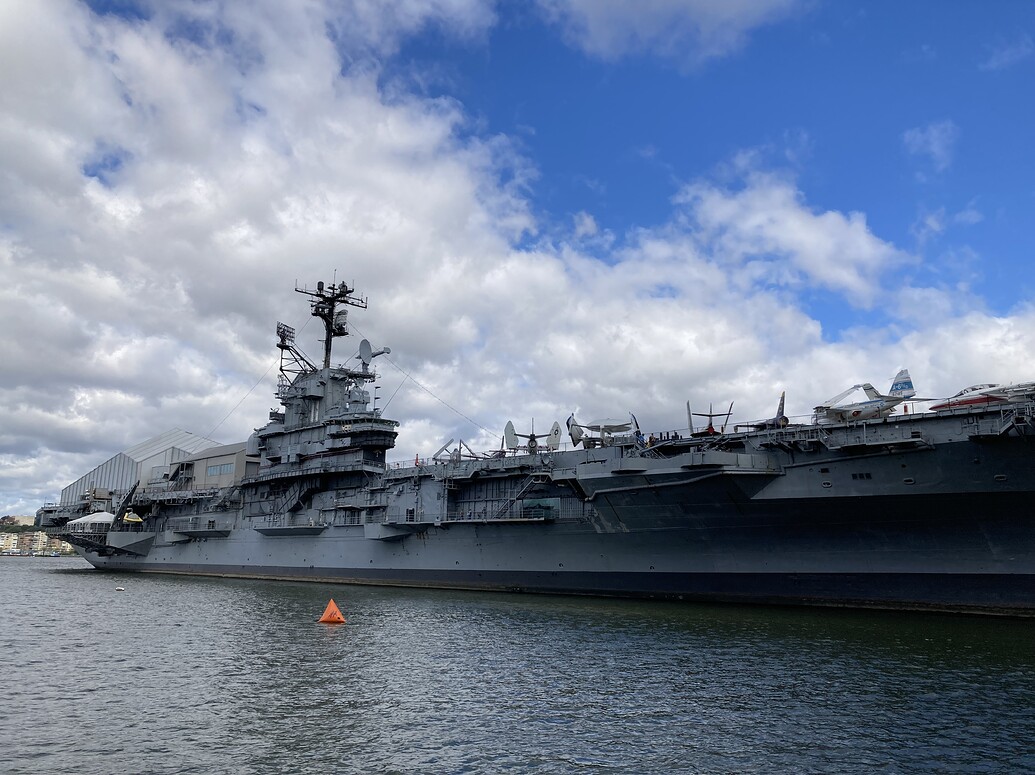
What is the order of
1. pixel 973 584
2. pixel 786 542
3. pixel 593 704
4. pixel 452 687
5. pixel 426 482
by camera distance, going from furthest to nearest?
1. pixel 426 482
2. pixel 786 542
3. pixel 973 584
4. pixel 452 687
5. pixel 593 704

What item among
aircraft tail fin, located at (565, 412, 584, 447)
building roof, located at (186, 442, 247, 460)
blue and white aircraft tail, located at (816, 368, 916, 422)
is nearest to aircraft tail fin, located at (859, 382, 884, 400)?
blue and white aircraft tail, located at (816, 368, 916, 422)

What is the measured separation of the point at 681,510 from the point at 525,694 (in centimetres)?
1138

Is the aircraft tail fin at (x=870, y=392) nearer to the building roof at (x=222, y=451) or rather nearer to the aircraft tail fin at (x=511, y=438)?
the aircraft tail fin at (x=511, y=438)

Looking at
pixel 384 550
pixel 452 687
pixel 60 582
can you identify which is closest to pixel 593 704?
pixel 452 687

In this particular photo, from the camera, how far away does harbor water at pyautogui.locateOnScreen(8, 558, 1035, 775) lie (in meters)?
8.66

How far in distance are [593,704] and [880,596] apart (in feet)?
39.8

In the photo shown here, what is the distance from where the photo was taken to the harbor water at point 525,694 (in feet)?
28.4

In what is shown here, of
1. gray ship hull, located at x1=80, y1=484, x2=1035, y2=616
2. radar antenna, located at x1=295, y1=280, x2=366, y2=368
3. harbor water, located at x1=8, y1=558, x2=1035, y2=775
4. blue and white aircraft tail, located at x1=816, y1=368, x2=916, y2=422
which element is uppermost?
radar antenna, located at x1=295, y1=280, x2=366, y2=368

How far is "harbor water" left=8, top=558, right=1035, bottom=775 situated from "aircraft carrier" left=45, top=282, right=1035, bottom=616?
161 centimetres

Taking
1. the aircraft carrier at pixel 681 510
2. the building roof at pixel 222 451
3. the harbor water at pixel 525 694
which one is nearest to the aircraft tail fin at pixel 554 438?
the aircraft carrier at pixel 681 510

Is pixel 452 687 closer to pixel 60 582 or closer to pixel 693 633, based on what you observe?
pixel 693 633

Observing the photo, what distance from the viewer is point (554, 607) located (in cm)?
2191

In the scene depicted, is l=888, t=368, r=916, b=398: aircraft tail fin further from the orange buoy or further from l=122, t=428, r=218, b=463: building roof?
l=122, t=428, r=218, b=463: building roof

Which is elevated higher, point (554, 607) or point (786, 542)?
point (786, 542)
